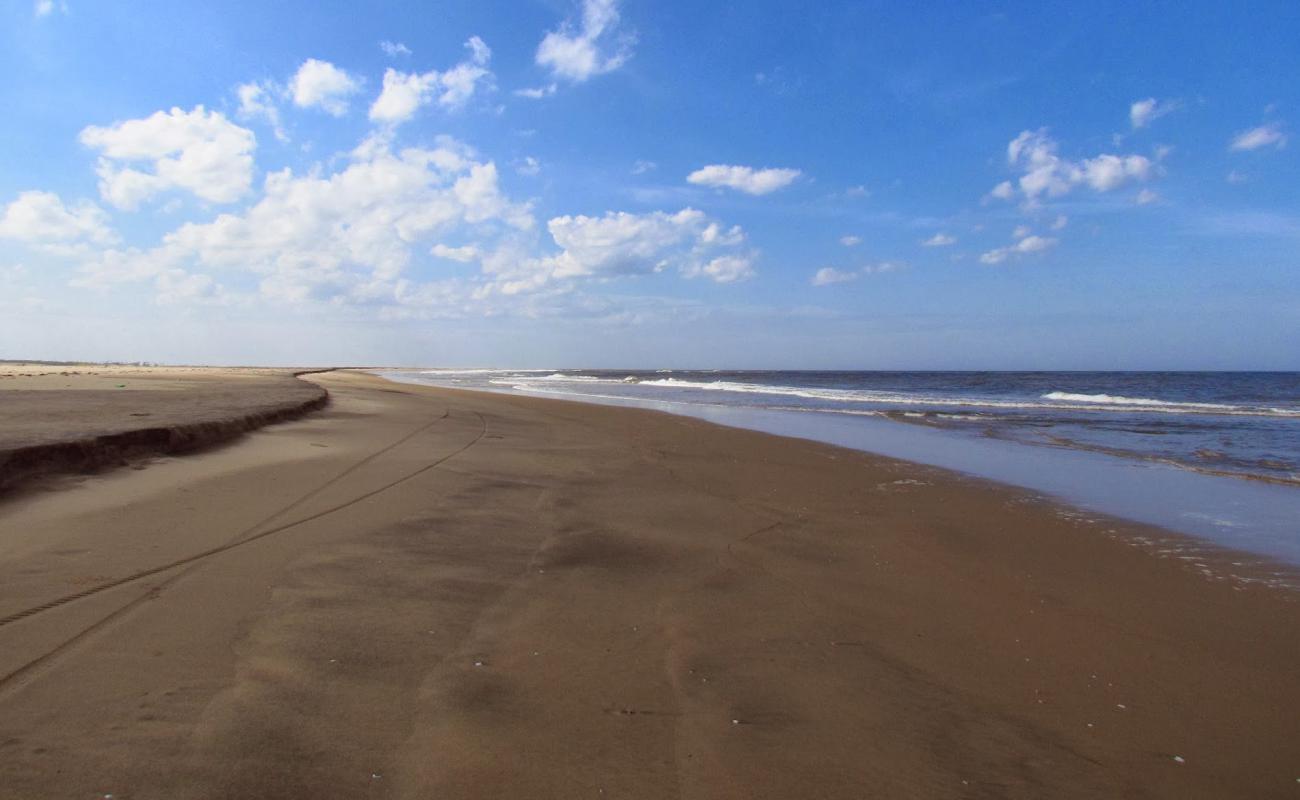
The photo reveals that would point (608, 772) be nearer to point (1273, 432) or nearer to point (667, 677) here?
point (667, 677)

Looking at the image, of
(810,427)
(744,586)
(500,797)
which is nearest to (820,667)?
(744,586)

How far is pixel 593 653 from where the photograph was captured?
3699 mm

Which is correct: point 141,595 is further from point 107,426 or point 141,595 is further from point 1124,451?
point 1124,451

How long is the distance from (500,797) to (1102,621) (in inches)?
172

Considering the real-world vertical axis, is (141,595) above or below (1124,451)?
above

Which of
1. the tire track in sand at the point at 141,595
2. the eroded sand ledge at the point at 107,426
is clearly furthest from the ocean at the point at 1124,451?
the eroded sand ledge at the point at 107,426

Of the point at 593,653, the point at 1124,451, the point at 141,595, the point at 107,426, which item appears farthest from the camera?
the point at 1124,451

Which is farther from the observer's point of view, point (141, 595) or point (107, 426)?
point (107, 426)

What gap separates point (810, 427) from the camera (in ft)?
62.2

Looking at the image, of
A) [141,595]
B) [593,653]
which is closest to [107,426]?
[141,595]

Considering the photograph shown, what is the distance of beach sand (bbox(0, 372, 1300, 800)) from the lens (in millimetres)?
2609

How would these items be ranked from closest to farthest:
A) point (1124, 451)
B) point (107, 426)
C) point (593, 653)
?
1. point (593, 653)
2. point (107, 426)
3. point (1124, 451)

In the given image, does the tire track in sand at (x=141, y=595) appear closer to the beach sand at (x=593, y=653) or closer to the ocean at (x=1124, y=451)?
the beach sand at (x=593, y=653)

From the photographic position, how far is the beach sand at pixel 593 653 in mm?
2609
